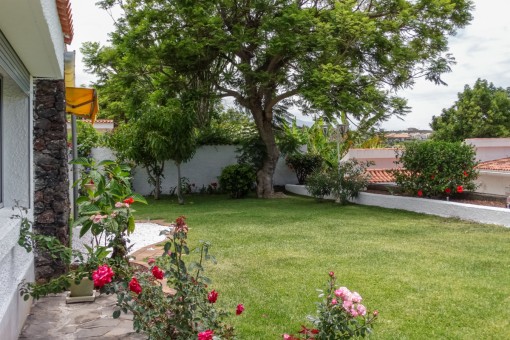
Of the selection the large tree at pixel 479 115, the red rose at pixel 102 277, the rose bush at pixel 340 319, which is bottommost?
the rose bush at pixel 340 319

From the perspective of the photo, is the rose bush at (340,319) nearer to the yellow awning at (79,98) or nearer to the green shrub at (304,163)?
the yellow awning at (79,98)

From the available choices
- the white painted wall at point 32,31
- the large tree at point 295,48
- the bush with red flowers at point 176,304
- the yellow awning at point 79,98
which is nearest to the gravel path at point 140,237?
the yellow awning at point 79,98

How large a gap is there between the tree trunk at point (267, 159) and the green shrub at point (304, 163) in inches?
95.4

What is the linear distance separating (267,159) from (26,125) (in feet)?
48.1

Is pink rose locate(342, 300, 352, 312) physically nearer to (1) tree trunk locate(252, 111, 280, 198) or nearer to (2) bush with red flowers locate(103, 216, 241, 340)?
(2) bush with red flowers locate(103, 216, 241, 340)

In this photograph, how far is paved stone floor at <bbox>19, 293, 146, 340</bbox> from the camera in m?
4.60

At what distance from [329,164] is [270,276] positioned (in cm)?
1423

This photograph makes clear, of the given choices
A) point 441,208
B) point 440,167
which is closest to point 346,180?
point 440,167

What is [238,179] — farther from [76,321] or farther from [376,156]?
[76,321]

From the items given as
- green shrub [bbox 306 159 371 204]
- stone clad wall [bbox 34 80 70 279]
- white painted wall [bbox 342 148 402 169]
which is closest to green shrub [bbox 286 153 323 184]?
white painted wall [bbox 342 148 402 169]

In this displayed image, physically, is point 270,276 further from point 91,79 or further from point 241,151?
point 91,79

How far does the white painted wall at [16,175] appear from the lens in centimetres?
426

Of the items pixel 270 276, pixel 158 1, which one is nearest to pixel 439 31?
pixel 158 1

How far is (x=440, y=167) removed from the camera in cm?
1336
